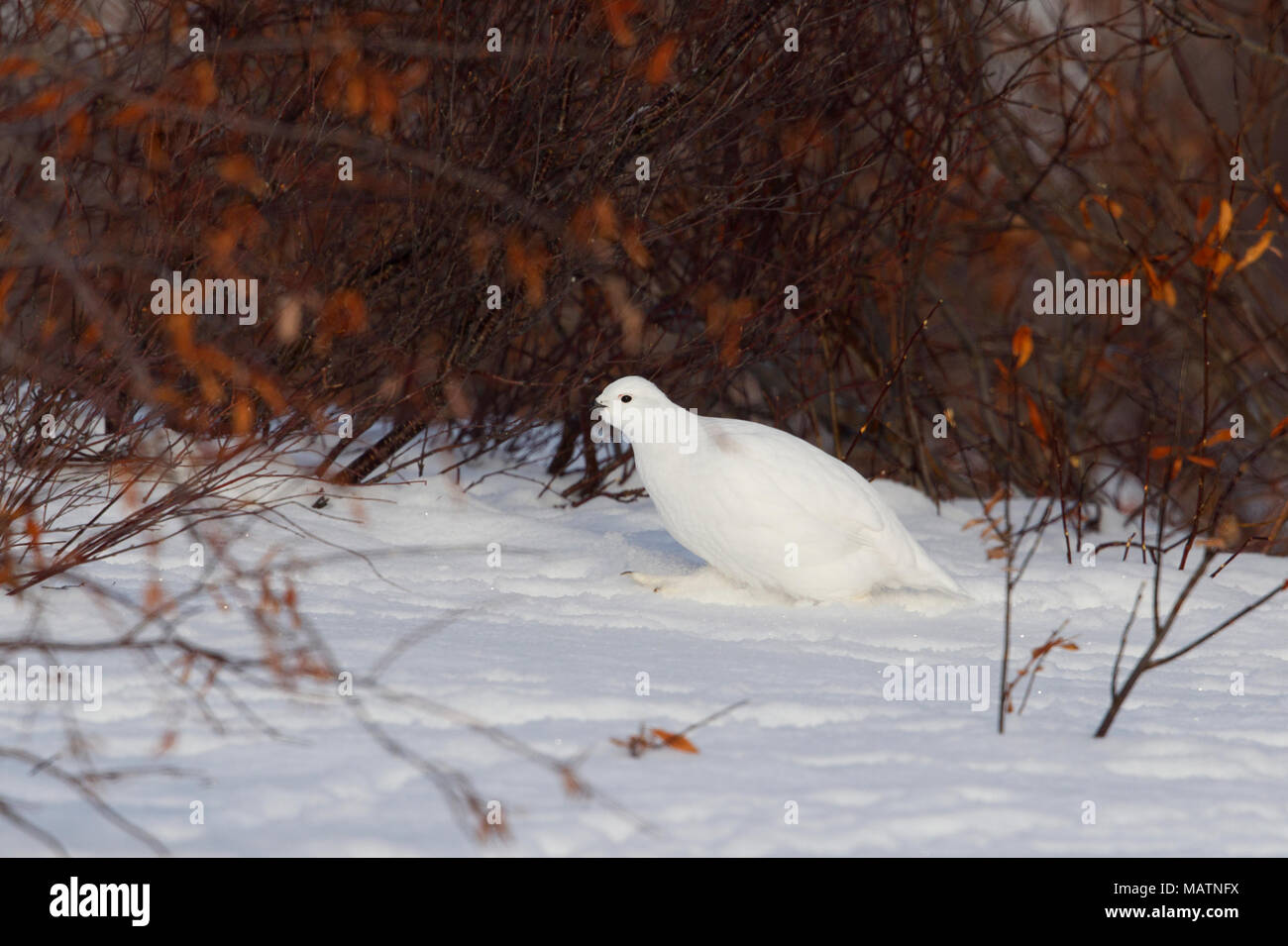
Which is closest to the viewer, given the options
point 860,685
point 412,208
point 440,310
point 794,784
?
point 794,784

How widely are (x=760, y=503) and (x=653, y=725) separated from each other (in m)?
0.86

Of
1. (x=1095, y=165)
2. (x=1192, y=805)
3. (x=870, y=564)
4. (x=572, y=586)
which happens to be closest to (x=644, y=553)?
(x=572, y=586)

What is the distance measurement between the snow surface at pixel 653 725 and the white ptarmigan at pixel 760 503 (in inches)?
4.2

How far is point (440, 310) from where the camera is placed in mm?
3781

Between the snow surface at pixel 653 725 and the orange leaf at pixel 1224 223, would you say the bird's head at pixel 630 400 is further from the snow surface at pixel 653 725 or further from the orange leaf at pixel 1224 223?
the orange leaf at pixel 1224 223

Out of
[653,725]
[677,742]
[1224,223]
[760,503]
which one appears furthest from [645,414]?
[1224,223]

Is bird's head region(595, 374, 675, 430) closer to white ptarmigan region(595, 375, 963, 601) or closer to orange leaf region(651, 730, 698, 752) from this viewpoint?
white ptarmigan region(595, 375, 963, 601)

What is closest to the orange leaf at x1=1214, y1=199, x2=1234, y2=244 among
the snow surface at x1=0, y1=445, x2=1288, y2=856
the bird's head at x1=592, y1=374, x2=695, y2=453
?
the snow surface at x1=0, y1=445, x2=1288, y2=856

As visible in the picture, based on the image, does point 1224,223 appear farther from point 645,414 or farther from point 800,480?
point 645,414

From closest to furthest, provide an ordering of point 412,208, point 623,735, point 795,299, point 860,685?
1. point 623,735
2. point 860,685
3. point 412,208
4. point 795,299

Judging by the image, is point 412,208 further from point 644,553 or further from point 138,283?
point 644,553

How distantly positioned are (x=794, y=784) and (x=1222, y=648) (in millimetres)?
1562

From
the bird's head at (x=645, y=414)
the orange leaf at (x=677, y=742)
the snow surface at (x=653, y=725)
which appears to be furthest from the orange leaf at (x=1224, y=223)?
the orange leaf at (x=677, y=742)

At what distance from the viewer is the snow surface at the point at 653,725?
69.7 inches
